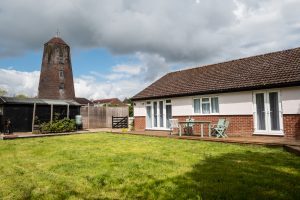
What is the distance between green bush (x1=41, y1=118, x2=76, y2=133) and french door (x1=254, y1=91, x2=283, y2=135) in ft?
48.7

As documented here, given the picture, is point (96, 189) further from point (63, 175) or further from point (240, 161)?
point (240, 161)

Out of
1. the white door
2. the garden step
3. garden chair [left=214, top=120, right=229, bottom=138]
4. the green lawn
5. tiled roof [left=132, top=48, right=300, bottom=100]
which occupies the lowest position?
the green lawn

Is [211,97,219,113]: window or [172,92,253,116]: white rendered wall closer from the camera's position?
[172,92,253,116]: white rendered wall

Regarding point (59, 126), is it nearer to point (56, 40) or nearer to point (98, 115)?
point (98, 115)

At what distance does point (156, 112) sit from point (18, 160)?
1177 centimetres

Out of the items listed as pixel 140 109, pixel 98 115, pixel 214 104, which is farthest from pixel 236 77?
pixel 98 115

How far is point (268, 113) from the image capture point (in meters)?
12.3

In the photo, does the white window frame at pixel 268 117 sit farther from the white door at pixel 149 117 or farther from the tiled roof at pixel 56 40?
the tiled roof at pixel 56 40

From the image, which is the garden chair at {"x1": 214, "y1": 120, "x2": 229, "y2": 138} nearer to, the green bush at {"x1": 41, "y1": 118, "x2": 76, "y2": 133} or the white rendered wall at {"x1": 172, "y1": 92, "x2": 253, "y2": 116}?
the white rendered wall at {"x1": 172, "y1": 92, "x2": 253, "y2": 116}

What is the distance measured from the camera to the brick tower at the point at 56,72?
3956cm

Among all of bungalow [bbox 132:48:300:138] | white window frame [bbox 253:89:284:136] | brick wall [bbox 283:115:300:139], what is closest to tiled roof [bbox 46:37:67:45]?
bungalow [bbox 132:48:300:138]

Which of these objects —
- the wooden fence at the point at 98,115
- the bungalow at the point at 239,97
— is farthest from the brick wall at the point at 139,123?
the wooden fence at the point at 98,115

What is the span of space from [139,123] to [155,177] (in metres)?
14.7

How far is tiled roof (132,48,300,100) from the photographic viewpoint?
12.5 metres
